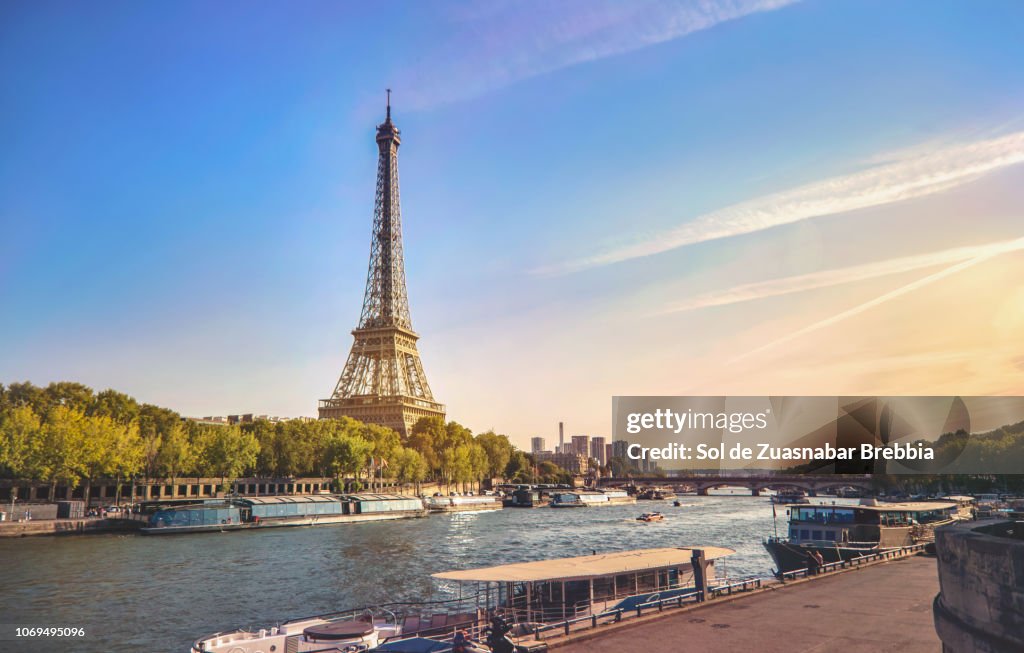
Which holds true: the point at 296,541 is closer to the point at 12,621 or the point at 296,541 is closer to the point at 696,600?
the point at 12,621

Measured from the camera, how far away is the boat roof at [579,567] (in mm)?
24062

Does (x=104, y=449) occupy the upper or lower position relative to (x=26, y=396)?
lower

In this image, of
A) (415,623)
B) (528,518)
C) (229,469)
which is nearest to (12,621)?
(415,623)

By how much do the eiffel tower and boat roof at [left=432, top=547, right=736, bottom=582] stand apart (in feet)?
411

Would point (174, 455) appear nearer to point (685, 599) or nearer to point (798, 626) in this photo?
point (685, 599)

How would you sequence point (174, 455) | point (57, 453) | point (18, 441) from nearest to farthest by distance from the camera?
point (18, 441) → point (57, 453) → point (174, 455)

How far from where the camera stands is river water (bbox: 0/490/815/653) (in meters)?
33.5

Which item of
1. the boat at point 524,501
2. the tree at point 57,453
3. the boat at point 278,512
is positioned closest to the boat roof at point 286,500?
the boat at point 278,512

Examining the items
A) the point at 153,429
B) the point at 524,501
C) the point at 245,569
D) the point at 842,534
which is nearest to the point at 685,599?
the point at 842,534

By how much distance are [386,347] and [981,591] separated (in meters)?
152

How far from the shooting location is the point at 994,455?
420ft

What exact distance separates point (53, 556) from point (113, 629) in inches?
997

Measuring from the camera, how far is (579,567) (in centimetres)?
2717

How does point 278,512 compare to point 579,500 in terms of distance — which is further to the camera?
point 579,500
